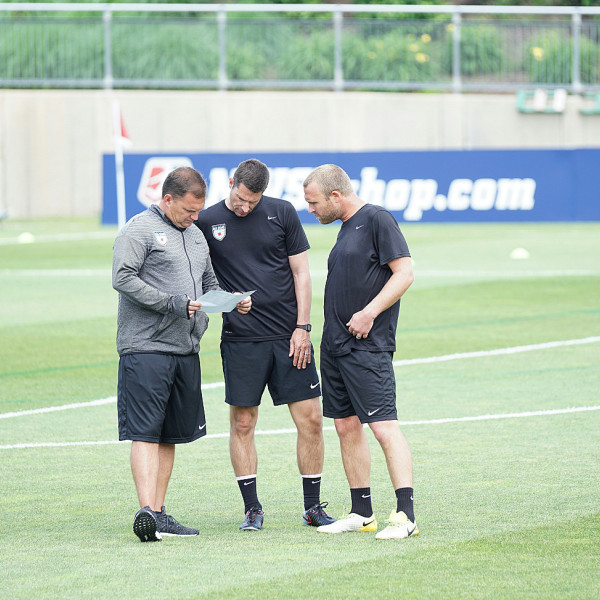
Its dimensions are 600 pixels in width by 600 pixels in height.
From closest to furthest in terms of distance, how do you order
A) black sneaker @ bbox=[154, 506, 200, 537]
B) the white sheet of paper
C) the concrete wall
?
1. the white sheet of paper
2. black sneaker @ bbox=[154, 506, 200, 537]
3. the concrete wall

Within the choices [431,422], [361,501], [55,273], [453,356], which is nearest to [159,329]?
[361,501]

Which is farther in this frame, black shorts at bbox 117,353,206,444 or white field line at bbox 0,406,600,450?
white field line at bbox 0,406,600,450

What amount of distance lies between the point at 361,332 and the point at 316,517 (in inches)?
41.3

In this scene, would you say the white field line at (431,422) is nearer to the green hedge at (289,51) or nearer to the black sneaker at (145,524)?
the black sneaker at (145,524)

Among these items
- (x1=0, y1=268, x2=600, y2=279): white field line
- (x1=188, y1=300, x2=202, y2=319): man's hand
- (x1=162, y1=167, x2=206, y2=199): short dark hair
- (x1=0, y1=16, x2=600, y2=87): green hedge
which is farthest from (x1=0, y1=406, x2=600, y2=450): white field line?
(x1=0, y1=16, x2=600, y2=87): green hedge

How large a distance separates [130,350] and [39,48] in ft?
97.8

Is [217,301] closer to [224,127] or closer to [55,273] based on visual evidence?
[55,273]

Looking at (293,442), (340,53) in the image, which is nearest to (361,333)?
(293,442)

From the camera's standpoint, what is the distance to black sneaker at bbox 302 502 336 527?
22.4ft

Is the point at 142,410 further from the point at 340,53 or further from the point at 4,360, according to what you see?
the point at 340,53

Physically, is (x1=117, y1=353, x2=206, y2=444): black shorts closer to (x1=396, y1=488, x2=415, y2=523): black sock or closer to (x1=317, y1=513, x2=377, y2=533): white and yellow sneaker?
(x1=317, y1=513, x2=377, y2=533): white and yellow sneaker

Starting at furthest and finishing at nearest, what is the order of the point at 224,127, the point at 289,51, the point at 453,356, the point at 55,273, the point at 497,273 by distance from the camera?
the point at 224,127 → the point at 289,51 → the point at 55,273 → the point at 497,273 → the point at 453,356

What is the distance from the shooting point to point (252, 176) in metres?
6.82

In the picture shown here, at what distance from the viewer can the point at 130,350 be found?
6668 mm
